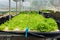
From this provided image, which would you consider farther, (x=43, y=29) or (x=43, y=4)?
(x=43, y=4)

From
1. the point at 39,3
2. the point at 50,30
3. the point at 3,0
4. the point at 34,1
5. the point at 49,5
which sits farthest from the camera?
the point at 49,5

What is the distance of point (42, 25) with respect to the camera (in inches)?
85.2

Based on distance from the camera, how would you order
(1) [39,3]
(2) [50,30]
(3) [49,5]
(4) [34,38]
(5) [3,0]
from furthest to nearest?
(3) [49,5]
(1) [39,3]
(5) [3,0]
(2) [50,30]
(4) [34,38]

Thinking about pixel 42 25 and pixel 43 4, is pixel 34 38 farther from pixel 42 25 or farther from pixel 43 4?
pixel 43 4

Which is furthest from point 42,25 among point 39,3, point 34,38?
point 39,3

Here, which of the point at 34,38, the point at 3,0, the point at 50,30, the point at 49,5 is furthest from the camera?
the point at 49,5

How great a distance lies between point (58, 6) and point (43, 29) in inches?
276

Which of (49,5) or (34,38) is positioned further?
(49,5)

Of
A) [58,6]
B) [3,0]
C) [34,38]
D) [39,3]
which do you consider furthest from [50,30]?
[58,6]

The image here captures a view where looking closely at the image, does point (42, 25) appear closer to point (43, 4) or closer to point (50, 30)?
point (50, 30)

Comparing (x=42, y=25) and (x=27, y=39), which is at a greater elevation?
(x=42, y=25)

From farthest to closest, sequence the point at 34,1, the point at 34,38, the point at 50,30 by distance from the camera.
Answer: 1. the point at 34,1
2. the point at 50,30
3. the point at 34,38

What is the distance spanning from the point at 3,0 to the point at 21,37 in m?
4.53

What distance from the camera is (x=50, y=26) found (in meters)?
2.23
